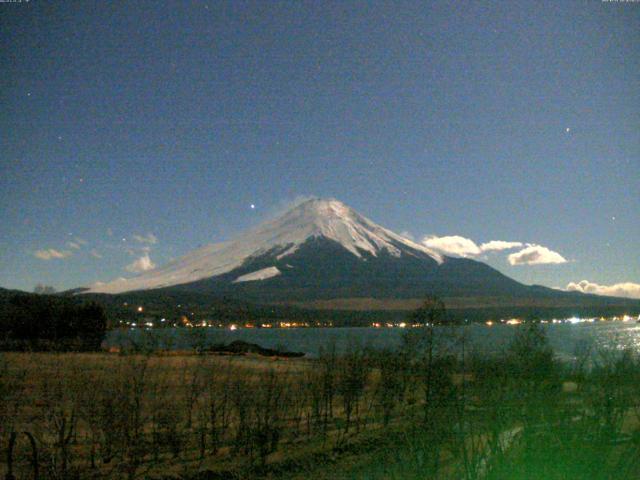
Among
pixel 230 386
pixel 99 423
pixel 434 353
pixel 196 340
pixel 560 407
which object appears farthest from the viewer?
pixel 196 340

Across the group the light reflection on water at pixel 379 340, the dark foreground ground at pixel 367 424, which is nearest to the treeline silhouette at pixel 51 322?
the light reflection on water at pixel 379 340

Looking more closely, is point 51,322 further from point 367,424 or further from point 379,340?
point 367,424

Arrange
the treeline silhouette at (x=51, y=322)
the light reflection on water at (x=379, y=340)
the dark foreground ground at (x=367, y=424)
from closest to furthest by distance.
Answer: the dark foreground ground at (x=367, y=424) < the light reflection on water at (x=379, y=340) < the treeline silhouette at (x=51, y=322)

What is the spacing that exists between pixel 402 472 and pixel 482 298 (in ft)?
565

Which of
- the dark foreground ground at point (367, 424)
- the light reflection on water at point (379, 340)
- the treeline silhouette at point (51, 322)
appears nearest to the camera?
the dark foreground ground at point (367, 424)


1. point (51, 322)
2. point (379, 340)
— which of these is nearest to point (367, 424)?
point (51, 322)

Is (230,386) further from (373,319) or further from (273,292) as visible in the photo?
(273,292)

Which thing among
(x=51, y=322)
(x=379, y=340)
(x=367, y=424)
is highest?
(x=51, y=322)

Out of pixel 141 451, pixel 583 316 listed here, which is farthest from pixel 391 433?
pixel 583 316

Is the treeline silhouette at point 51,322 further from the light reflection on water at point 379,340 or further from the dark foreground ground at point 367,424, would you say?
the dark foreground ground at point 367,424

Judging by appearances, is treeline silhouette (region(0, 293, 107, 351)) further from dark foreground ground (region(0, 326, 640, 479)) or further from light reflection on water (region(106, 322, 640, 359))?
dark foreground ground (region(0, 326, 640, 479))

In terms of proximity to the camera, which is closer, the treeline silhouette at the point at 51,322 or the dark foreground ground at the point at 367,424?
the dark foreground ground at the point at 367,424

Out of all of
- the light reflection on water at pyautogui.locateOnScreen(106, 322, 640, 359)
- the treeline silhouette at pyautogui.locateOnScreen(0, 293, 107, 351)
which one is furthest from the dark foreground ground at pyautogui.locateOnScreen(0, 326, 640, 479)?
the treeline silhouette at pyautogui.locateOnScreen(0, 293, 107, 351)

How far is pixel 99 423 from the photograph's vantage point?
12.7 metres
